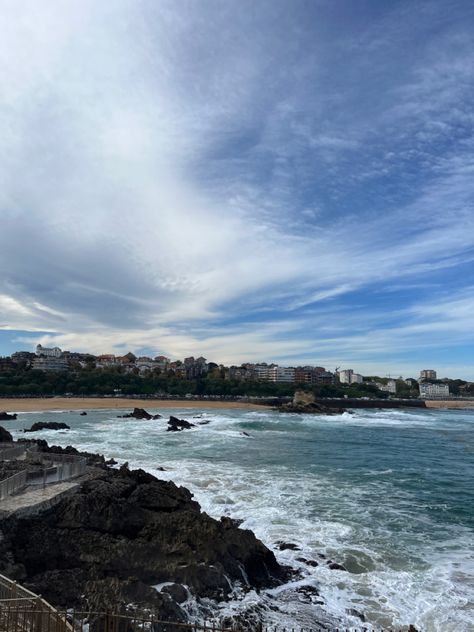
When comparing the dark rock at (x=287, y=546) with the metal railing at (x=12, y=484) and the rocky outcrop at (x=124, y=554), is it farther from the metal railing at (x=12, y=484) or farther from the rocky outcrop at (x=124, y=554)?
the metal railing at (x=12, y=484)

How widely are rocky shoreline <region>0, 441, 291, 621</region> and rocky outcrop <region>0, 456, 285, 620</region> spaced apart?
0.02 metres

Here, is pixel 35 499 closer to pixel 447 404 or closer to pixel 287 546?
pixel 287 546

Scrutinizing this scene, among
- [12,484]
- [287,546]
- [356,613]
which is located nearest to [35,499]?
[12,484]

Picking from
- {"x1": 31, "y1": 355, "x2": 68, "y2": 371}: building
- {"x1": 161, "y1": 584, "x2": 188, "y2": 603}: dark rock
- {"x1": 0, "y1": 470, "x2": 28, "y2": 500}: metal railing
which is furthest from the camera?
{"x1": 31, "y1": 355, "x2": 68, "y2": 371}: building

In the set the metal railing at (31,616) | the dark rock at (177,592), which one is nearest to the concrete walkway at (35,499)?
the dark rock at (177,592)

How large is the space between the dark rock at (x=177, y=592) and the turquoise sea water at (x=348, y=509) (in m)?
0.99

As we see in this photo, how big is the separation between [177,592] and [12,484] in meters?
6.30

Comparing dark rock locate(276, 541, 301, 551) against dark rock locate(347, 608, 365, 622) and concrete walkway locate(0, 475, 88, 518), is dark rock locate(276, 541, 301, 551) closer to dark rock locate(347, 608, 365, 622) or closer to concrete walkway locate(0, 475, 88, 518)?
dark rock locate(347, 608, 365, 622)

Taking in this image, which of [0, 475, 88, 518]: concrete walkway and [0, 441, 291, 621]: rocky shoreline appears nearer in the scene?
[0, 441, 291, 621]: rocky shoreline

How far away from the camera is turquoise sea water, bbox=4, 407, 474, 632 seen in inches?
486

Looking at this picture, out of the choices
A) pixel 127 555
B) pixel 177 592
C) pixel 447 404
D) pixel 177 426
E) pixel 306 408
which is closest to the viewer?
pixel 177 592

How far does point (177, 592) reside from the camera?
11.4 metres

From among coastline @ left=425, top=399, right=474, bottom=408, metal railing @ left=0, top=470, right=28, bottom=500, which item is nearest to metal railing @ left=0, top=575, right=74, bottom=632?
metal railing @ left=0, top=470, right=28, bottom=500

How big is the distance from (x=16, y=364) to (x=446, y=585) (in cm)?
17140
